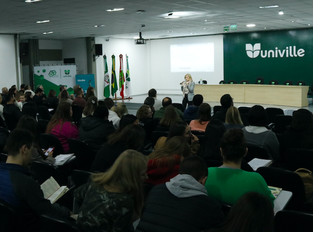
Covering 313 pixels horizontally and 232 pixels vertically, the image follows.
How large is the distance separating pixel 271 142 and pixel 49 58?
16.5m

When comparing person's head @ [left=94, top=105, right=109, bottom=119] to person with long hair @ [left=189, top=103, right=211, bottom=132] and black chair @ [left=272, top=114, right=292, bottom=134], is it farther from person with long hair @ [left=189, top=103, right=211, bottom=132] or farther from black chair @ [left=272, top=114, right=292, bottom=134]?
black chair @ [left=272, top=114, right=292, bottom=134]

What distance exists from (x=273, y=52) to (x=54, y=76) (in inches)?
414

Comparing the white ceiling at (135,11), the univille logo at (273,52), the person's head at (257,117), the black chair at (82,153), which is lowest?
the black chair at (82,153)

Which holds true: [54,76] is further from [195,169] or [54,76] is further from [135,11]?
[195,169]

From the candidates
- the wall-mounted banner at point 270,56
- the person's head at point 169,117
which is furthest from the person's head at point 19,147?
the wall-mounted banner at point 270,56

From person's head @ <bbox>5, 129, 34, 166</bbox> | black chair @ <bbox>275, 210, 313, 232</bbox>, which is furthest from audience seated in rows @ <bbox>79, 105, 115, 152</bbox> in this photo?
black chair @ <bbox>275, 210, 313, 232</bbox>

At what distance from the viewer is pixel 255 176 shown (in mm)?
2445

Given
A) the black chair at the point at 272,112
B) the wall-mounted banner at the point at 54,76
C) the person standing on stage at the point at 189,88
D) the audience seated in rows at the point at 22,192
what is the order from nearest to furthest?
the audience seated in rows at the point at 22,192
the black chair at the point at 272,112
the person standing on stage at the point at 189,88
the wall-mounted banner at the point at 54,76

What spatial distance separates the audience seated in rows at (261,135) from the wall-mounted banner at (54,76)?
548 inches

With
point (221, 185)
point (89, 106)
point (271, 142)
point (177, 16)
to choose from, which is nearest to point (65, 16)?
point (177, 16)

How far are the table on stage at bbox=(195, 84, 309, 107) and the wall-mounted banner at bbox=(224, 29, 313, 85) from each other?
2.56 m

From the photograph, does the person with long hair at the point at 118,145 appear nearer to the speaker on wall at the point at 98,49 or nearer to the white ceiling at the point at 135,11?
the white ceiling at the point at 135,11

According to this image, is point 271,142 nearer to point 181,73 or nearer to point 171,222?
point 171,222

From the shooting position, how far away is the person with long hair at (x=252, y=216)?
1.45m
